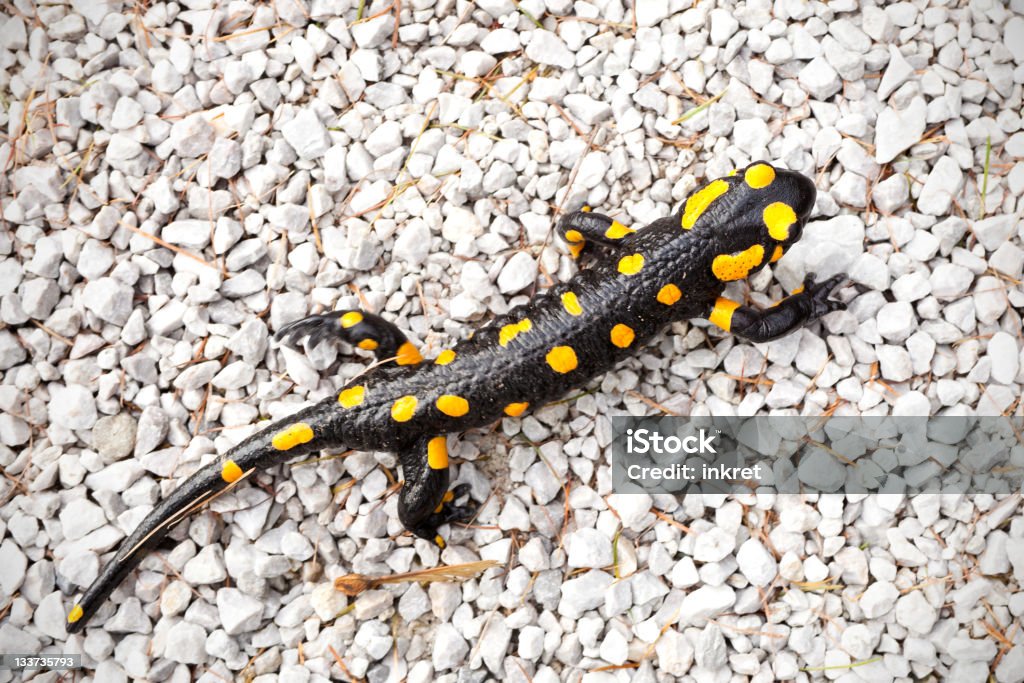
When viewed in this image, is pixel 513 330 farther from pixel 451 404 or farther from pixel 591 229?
pixel 591 229

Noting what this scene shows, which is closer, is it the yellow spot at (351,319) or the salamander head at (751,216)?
the salamander head at (751,216)

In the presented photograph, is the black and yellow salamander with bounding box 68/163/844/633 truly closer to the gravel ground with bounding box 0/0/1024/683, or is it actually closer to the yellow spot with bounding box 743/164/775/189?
the yellow spot with bounding box 743/164/775/189

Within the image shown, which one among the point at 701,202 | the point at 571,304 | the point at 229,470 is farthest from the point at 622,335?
the point at 229,470

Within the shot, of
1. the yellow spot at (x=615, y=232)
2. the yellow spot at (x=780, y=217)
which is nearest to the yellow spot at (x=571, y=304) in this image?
the yellow spot at (x=615, y=232)

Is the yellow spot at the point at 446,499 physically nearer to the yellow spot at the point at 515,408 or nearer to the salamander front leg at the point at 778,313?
the yellow spot at the point at 515,408

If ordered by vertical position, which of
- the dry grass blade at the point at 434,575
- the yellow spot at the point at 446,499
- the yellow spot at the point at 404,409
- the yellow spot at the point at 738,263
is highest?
the yellow spot at the point at 738,263

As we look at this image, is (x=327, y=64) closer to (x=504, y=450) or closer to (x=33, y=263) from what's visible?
(x=33, y=263)

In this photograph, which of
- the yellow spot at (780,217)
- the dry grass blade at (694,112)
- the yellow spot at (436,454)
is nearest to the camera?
the yellow spot at (780,217)

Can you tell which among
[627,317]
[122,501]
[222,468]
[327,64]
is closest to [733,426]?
[627,317]
